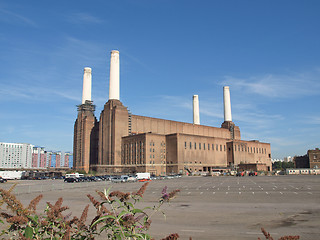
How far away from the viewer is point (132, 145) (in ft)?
419

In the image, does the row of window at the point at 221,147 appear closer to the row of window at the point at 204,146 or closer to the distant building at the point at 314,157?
the row of window at the point at 204,146

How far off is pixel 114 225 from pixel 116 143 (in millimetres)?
126846

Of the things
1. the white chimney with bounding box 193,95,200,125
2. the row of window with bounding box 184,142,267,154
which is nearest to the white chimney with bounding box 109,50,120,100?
the row of window with bounding box 184,142,267,154

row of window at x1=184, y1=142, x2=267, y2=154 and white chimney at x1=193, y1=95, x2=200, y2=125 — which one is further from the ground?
white chimney at x1=193, y1=95, x2=200, y2=125

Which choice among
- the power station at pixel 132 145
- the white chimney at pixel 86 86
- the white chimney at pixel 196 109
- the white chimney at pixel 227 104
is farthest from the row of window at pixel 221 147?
the white chimney at pixel 86 86

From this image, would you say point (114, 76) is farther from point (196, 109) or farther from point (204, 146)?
point (196, 109)

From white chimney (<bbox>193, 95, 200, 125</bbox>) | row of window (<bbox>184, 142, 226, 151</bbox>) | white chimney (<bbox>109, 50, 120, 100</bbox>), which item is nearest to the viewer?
white chimney (<bbox>109, 50, 120, 100</bbox>)

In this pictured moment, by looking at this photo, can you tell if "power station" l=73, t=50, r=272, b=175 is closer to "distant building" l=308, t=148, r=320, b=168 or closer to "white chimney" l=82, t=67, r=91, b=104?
"white chimney" l=82, t=67, r=91, b=104

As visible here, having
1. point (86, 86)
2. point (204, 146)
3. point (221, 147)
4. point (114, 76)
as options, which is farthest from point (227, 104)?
point (86, 86)

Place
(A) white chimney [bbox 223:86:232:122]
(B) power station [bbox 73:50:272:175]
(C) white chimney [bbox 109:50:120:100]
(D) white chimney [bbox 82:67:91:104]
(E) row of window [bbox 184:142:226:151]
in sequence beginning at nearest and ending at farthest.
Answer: (B) power station [bbox 73:50:272:175] < (C) white chimney [bbox 109:50:120:100] < (E) row of window [bbox 184:142:226:151] < (D) white chimney [bbox 82:67:91:104] < (A) white chimney [bbox 223:86:232:122]

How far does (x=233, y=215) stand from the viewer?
18.2 m

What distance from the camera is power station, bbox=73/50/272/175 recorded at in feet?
419

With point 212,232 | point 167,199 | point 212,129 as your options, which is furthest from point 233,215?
point 212,129

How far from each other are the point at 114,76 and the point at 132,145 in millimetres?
31506
